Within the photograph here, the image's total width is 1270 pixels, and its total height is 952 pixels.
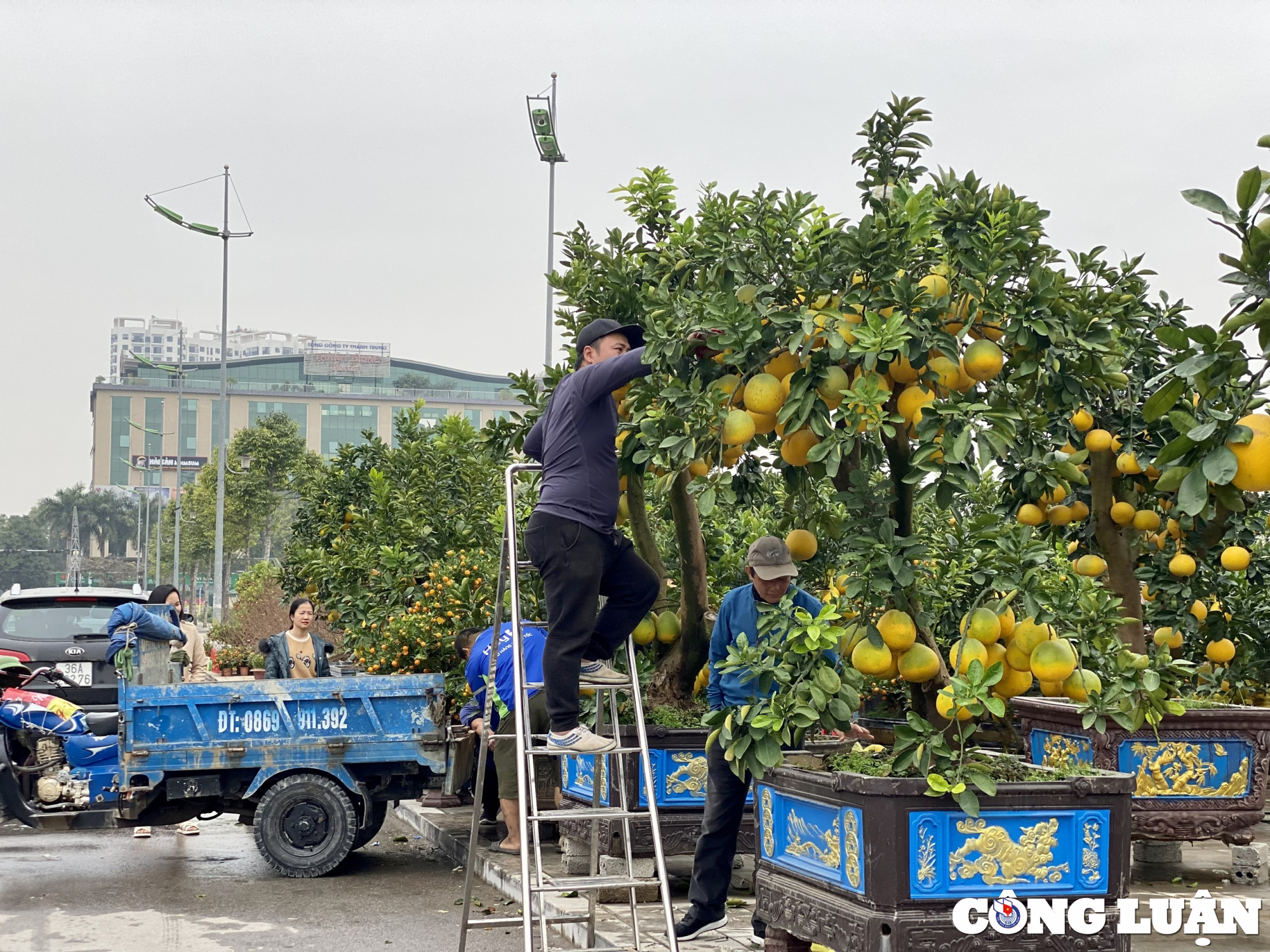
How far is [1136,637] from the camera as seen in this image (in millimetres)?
8516

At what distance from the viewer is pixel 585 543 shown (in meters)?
5.69

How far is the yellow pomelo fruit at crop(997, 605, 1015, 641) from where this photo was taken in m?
5.45

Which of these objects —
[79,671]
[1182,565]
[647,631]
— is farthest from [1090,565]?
[79,671]

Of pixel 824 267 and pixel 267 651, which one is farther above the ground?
pixel 824 267

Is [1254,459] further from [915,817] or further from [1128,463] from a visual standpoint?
[1128,463]

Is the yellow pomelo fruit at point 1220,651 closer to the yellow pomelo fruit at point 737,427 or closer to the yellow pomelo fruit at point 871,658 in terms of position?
the yellow pomelo fruit at point 871,658

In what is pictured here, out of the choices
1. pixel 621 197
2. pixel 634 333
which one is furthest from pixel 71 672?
pixel 634 333

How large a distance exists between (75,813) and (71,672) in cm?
342

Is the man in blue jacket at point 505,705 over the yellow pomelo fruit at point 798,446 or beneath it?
beneath

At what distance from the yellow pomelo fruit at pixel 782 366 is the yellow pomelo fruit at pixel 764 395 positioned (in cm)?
10

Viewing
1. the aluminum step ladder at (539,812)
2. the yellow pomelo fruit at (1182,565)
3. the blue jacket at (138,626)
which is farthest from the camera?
the blue jacket at (138,626)

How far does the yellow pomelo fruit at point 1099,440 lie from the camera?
322 inches

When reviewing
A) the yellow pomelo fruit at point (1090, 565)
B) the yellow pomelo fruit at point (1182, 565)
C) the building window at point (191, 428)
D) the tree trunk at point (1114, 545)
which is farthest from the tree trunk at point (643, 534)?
the building window at point (191, 428)

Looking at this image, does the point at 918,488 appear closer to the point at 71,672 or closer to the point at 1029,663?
the point at 1029,663
